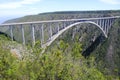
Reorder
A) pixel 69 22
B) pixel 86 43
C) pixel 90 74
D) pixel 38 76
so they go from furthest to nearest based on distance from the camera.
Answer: pixel 86 43 → pixel 69 22 → pixel 90 74 → pixel 38 76

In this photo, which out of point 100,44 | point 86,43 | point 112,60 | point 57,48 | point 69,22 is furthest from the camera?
point 86,43

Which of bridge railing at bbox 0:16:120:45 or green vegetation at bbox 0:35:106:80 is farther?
bridge railing at bbox 0:16:120:45

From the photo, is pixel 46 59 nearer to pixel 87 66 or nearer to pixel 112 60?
pixel 87 66

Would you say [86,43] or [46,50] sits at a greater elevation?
[46,50]

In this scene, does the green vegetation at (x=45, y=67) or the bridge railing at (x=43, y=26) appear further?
the bridge railing at (x=43, y=26)

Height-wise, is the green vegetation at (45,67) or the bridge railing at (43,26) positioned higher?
the green vegetation at (45,67)

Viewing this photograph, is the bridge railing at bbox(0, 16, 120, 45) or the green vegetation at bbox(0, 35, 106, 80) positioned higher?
the green vegetation at bbox(0, 35, 106, 80)

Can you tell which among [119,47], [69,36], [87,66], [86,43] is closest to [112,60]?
[119,47]

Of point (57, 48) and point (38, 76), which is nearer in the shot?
point (38, 76)

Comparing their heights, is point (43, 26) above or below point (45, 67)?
below

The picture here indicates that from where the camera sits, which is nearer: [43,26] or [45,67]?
[45,67]

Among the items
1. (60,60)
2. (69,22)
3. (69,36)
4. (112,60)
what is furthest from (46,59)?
(69,36)
